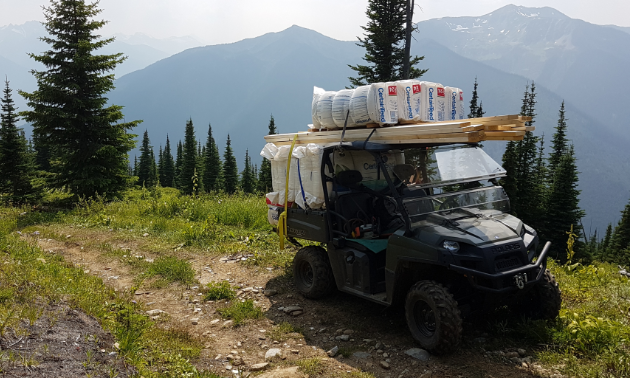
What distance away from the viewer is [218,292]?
7207 mm

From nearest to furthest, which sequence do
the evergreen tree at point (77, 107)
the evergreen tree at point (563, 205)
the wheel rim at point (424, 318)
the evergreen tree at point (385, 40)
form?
1. the wheel rim at point (424, 318)
2. the evergreen tree at point (77, 107)
3. the evergreen tree at point (385, 40)
4. the evergreen tree at point (563, 205)

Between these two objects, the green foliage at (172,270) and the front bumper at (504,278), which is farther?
the green foliage at (172,270)

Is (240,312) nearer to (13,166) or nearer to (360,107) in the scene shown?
(360,107)

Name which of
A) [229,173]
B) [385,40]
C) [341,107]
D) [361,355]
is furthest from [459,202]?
[229,173]

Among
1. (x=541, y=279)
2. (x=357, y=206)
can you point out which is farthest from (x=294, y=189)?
(x=541, y=279)

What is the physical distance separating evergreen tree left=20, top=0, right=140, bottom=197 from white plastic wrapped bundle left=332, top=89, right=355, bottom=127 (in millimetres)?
14297

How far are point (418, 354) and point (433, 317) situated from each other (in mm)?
476

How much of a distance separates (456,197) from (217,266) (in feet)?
17.4

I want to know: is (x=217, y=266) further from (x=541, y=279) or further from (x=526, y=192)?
(x=526, y=192)

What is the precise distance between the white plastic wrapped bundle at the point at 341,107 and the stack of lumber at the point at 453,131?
10.3 inches

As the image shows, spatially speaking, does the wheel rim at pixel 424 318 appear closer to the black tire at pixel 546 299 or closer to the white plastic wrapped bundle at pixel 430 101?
the black tire at pixel 546 299

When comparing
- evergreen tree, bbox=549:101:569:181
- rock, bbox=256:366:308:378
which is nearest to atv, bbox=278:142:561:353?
rock, bbox=256:366:308:378

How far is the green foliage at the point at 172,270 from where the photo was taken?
313 inches

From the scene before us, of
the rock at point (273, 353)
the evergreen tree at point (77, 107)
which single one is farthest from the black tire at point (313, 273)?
the evergreen tree at point (77, 107)
